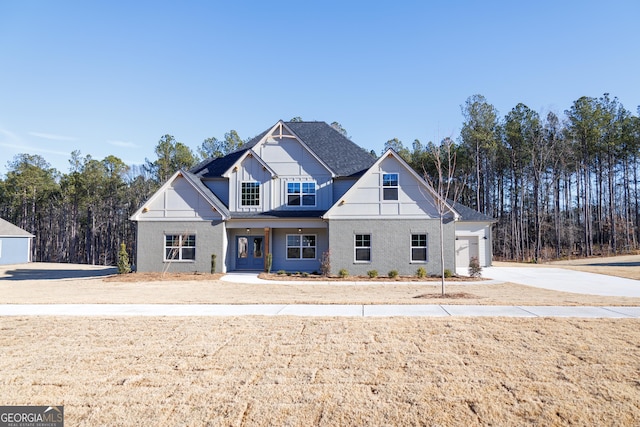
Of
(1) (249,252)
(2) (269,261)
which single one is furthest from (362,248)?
(1) (249,252)

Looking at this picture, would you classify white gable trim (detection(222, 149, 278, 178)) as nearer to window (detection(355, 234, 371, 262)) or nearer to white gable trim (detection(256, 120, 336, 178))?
white gable trim (detection(256, 120, 336, 178))

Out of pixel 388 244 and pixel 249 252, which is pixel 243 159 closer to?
pixel 249 252

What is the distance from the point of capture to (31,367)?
562cm

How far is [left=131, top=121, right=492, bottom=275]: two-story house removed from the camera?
2020 centimetres

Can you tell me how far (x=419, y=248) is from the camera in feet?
66.3

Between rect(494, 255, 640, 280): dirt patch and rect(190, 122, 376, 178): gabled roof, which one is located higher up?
rect(190, 122, 376, 178): gabled roof

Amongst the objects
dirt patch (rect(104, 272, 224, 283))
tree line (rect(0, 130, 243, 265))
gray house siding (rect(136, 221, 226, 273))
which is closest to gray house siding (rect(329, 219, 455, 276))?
gray house siding (rect(136, 221, 226, 273))

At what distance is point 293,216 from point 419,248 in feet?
23.6

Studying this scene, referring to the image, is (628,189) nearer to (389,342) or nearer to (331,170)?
(331,170)

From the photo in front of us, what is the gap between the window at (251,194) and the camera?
22.7m

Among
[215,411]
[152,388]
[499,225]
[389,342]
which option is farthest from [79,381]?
[499,225]

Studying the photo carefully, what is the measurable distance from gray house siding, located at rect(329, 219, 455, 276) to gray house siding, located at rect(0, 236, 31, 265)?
31573 mm

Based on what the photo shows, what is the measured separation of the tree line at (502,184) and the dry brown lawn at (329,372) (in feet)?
113

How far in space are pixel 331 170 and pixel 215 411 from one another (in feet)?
62.1
